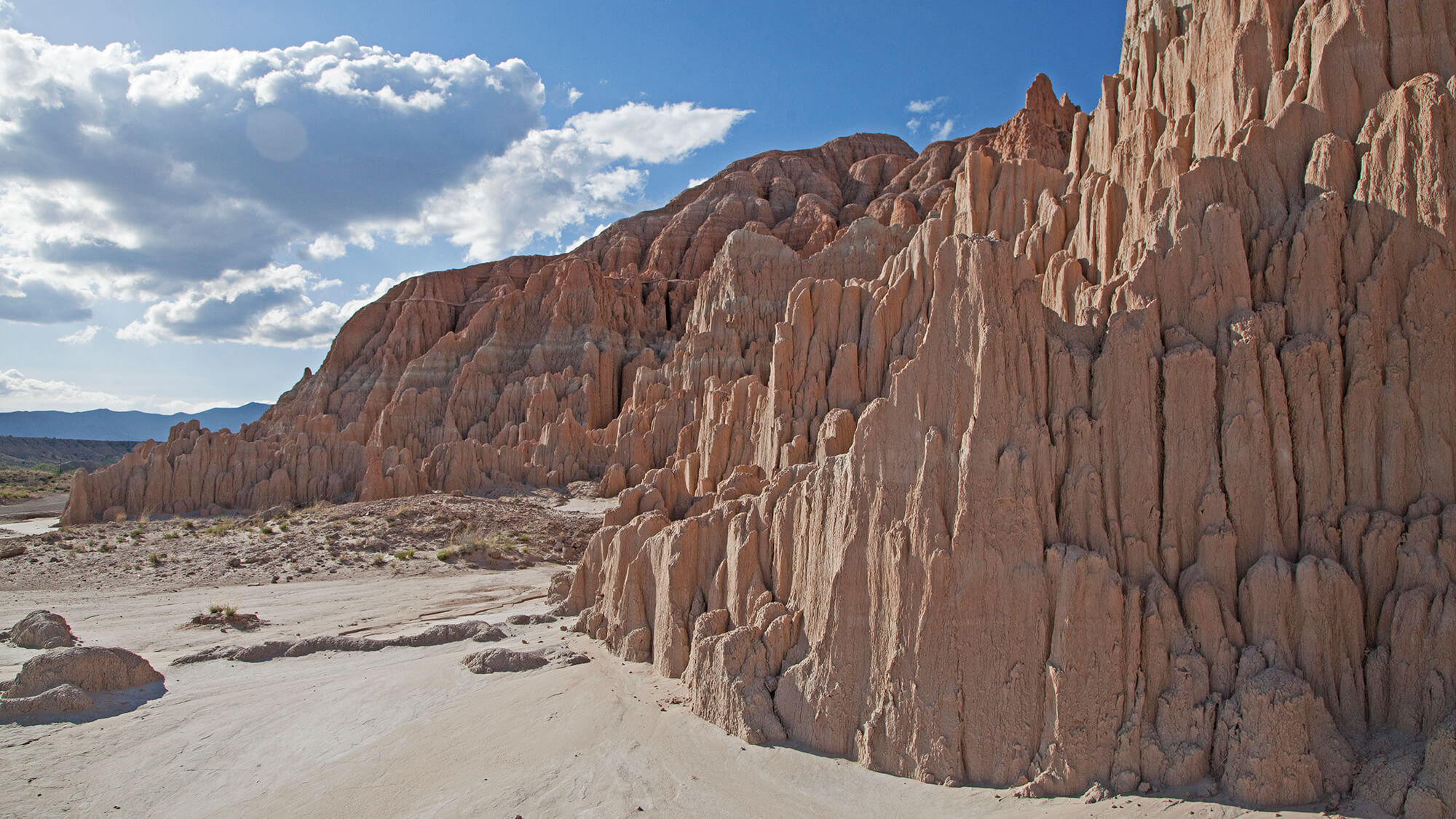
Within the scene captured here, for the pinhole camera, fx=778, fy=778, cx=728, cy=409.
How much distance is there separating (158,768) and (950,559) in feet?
38.1

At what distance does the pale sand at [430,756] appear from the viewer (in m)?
9.36

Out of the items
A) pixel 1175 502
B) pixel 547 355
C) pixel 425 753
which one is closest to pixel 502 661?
pixel 425 753

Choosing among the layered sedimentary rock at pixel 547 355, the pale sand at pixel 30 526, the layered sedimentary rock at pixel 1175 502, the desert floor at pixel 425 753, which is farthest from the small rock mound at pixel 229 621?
the pale sand at pixel 30 526

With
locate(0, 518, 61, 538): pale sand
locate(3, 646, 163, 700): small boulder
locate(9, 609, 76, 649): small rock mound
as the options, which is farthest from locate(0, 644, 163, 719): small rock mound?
locate(0, 518, 61, 538): pale sand

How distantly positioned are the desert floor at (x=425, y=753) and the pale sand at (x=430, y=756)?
0.03m

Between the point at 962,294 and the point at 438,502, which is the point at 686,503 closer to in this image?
the point at 962,294

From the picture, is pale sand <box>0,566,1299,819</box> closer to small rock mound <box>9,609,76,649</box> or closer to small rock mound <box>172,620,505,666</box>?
small rock mound <box>9,609,76,649</box>

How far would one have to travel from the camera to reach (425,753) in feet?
36.9

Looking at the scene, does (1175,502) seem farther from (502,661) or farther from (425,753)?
(502,661)

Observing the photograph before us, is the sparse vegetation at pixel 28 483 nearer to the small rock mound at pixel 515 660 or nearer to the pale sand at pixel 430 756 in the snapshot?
the pale sand at pixel 430 756

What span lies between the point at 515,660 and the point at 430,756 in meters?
3.57

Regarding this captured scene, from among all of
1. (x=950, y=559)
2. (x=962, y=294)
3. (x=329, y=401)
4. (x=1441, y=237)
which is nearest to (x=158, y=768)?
(x=950, y=559)

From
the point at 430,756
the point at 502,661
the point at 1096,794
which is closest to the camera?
the point at 1096,794

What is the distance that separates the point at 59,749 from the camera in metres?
11.6
